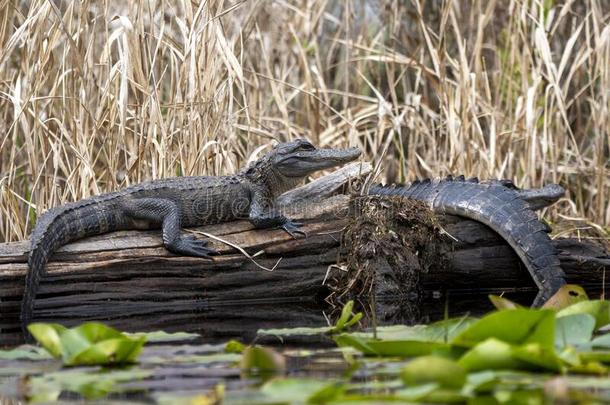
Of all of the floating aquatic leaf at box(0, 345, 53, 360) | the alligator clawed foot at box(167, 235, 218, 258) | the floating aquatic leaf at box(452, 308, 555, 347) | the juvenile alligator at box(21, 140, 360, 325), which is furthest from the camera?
the alligator clawed foot at box(167, 235, 218, 258)

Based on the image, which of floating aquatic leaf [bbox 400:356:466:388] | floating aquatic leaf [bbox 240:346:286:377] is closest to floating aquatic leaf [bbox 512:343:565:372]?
floating aquatic leaf [bbox 400:356:466:388]

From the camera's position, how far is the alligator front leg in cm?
570

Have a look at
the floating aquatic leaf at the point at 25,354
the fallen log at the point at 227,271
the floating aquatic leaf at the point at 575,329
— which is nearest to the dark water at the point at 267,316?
the fallen log at the point at 227,271

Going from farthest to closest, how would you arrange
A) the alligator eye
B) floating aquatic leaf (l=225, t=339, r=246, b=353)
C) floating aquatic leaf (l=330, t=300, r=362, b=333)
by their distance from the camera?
the alligator eye → floating aquatic leaf (l=330, t=300, r=362, b=333) → floating aquatic leaf (l=225, t=339, r=246, b=353)

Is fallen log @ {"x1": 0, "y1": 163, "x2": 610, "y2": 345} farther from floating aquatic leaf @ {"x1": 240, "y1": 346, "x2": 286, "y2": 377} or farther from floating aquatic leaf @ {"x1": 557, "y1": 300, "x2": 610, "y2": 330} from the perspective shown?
floating aquatic leaf @ {"x1": 557, "y1": 300, "x2": 610, "y2": 330}

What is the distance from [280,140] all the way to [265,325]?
2.83 metres

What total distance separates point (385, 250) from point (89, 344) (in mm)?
2729

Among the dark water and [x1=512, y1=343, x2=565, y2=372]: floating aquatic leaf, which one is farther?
the dark water

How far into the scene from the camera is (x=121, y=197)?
5684 mm

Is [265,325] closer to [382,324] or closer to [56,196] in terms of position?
[382,324]

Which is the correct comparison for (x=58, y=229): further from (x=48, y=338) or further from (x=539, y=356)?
(x=539, y=356)

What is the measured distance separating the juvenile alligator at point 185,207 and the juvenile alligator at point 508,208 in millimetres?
568

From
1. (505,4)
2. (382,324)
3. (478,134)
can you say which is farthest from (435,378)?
(505,4)

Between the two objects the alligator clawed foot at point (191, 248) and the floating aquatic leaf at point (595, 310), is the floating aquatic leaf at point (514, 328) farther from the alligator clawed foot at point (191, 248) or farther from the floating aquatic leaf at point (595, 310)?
the alligator clawed foot at point (191, 248)
